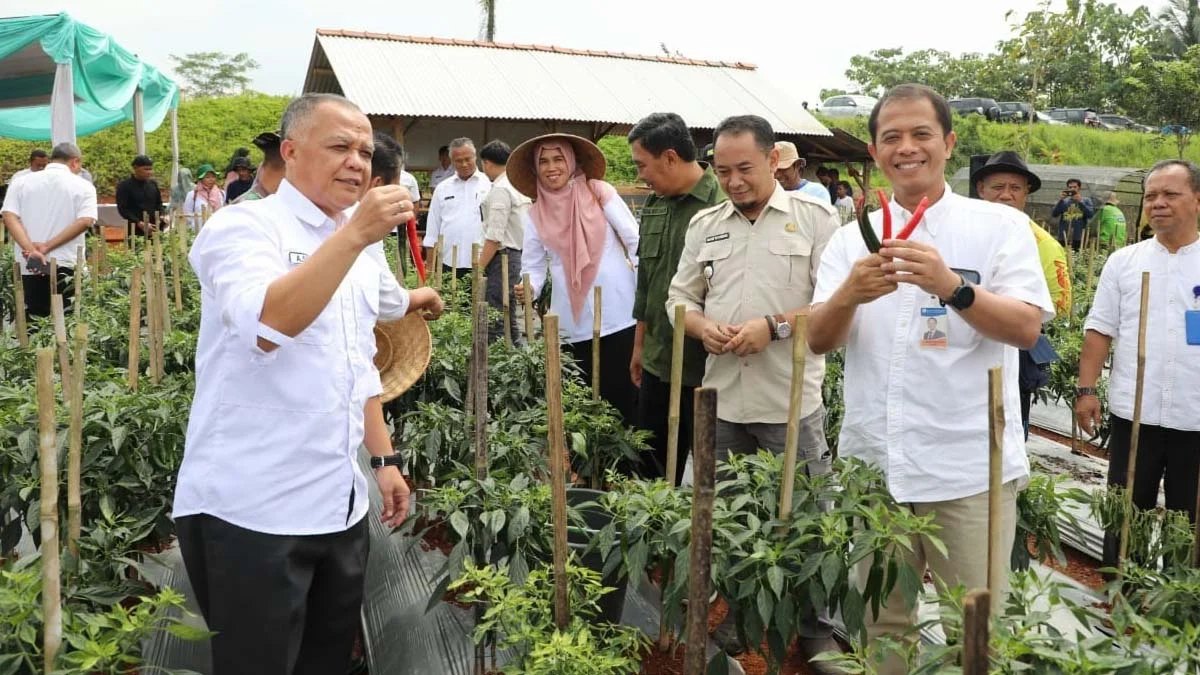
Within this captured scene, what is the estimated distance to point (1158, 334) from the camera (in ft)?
10.6

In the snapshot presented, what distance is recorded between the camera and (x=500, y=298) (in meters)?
6.25

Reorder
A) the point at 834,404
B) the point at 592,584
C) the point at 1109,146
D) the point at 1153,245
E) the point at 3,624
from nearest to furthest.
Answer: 1. the point at 3,624
2. the point at 592,584
3. the point at 1153,245
4. the point at 834,404
5. the point at 1109,146

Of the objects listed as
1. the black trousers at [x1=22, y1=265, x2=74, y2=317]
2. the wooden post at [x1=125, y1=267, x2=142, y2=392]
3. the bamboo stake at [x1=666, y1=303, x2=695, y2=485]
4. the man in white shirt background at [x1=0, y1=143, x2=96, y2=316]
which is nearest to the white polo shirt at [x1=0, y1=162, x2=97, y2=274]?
the man in white shirt background at [x1=0, y1=143, x2=96, y2=316]

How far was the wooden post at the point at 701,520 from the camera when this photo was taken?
5.16 feet

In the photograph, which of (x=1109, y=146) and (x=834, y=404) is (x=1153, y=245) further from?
(x=1109, y=146)

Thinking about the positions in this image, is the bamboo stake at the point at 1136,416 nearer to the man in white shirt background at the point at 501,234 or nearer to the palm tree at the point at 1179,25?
the man in white shirt background at the point at 501,234

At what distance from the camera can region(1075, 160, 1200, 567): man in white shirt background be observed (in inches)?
123

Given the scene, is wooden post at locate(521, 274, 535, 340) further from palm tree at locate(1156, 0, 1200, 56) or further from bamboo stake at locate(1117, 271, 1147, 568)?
palm tree at locate(1156, 0, 1200, 56)

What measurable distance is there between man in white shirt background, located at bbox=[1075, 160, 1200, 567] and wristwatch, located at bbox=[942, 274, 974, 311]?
1685 mm

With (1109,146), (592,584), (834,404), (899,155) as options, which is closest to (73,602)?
(592,584)

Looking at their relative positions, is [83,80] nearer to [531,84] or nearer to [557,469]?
[531,84]

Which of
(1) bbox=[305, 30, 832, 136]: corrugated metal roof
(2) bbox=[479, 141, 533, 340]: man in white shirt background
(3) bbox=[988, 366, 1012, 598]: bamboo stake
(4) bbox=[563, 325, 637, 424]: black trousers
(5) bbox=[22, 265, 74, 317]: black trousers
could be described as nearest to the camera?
(3) bbox=[988, 366, 1012, 598]: bamboo stake

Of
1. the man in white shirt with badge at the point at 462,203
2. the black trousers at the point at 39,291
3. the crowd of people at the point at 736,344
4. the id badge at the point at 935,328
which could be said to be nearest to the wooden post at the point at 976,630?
the crowd of people at the point at 736,344

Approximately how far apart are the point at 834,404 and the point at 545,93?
471 inches
